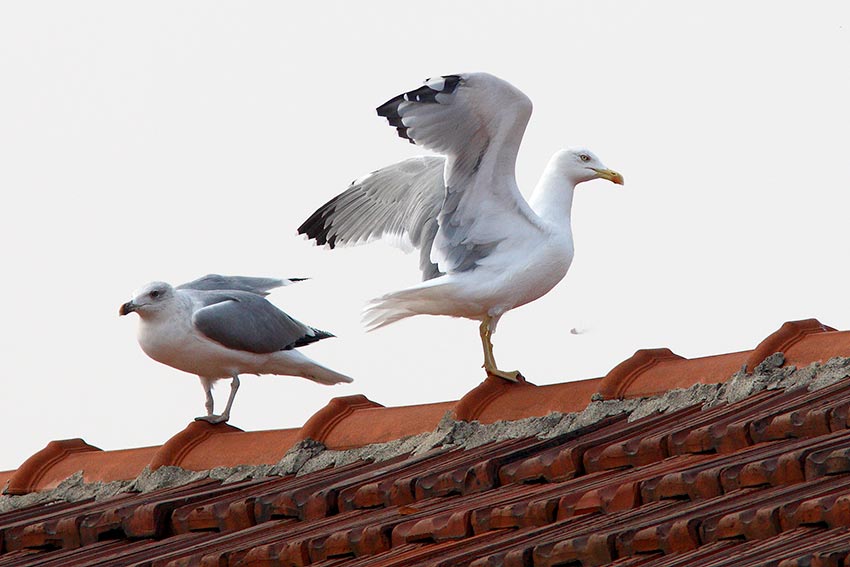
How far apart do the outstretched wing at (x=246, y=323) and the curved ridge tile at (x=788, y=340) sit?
3.30 meters

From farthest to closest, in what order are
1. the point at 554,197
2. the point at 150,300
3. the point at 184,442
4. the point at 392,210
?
1. the point at 392,210
2. the point at 150,300
3. the point at 554,197
4. the point at 184,442

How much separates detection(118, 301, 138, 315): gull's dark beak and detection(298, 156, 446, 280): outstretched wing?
1076 mm

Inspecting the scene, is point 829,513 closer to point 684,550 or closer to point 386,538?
point 684,550

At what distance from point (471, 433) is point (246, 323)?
2462 millimetres

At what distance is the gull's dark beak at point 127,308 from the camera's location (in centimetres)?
782

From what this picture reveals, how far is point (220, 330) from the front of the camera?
7.86 meters

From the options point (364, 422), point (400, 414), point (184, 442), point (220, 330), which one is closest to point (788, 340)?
point (400, 414)

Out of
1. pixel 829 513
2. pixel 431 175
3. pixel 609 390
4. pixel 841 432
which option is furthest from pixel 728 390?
pixel 431 175

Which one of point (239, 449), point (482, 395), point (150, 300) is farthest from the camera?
point (150, 300)

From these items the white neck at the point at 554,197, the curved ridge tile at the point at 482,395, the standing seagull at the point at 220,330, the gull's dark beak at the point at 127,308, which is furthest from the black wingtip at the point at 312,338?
the curved ridge tile at the point at 482,395

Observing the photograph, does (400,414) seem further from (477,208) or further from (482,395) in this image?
(477,208)

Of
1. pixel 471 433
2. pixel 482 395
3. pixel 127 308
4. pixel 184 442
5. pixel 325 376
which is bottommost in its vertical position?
pixel 471 433

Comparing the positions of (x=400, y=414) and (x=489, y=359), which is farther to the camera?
(x=489, y=359)

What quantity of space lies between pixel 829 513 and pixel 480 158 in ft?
12.7
